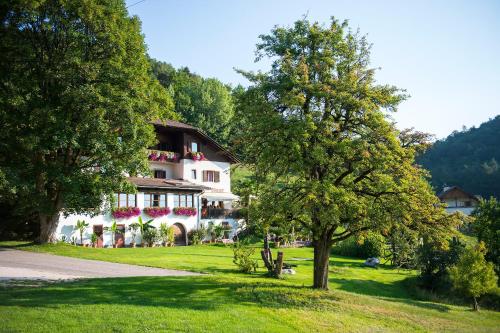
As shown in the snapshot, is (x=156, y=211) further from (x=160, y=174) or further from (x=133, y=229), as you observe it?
(x=160, y=174)

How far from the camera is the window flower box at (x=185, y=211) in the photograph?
1727 inches

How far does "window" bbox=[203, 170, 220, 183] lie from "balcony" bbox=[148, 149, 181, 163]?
4043mm

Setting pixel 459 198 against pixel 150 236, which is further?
pixel 459 198

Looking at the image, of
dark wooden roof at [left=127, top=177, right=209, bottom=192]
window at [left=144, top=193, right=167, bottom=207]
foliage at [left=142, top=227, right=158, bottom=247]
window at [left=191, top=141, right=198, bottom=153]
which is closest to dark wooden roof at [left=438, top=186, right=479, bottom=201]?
window at [left=191, top=141, right=198, bottom=153]

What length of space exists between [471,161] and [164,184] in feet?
275

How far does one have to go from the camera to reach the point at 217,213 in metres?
48.4

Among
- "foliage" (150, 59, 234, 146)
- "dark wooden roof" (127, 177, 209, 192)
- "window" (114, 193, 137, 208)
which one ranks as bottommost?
"window" (114, 193, 137, 208)

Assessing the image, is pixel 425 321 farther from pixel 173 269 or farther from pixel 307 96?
pixel 173 269

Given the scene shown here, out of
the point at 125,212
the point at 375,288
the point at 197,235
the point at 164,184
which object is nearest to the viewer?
the point at 375,288

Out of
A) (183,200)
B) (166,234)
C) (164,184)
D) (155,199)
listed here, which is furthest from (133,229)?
(183,200)

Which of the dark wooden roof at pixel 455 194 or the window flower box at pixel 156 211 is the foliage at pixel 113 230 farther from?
the dark wooden roof at pixel 455 194

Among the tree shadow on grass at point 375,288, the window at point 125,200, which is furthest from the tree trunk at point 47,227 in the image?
the tree shadow on grass at point 375,288

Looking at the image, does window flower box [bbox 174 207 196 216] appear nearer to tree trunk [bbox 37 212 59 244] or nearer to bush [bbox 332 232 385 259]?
tree trunk [bbox 37 212 59 244]

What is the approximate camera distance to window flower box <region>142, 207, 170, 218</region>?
41500 mm
